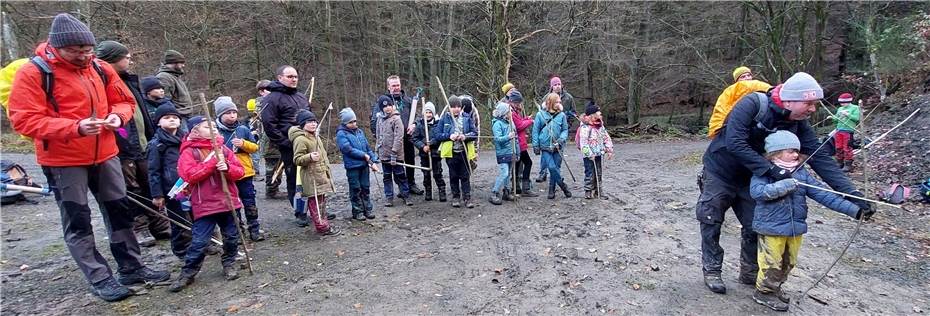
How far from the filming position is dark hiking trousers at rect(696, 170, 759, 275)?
418cm

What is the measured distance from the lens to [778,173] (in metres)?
3.70

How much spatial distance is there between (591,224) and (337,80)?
16517 mm

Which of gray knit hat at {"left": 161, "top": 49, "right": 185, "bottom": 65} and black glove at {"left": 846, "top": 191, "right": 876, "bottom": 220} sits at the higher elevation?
gray knit hat at {"left": 161, "top": 49, "right": 185, "bottom": 65}

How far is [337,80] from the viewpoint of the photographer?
20625 millimetres

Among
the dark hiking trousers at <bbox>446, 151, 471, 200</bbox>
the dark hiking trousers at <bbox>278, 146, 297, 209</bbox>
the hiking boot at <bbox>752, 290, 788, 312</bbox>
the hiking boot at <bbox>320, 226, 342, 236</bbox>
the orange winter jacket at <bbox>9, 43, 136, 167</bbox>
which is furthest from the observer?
the dark hiking trousers at <bbox>446, 151, 471, 200</bbox>

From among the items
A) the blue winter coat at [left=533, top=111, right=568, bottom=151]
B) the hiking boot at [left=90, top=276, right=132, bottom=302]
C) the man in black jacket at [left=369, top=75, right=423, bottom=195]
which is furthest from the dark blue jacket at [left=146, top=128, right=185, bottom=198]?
the blue winter coat at [left=533, top=111, right=568, bottom=151]

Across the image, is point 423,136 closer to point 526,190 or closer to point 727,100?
point 526,190

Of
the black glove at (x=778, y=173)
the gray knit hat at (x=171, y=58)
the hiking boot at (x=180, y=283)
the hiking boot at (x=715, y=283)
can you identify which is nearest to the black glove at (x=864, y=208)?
the black glove at (x=778, y=173)

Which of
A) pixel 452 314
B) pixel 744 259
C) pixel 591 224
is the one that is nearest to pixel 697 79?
pixel 591 224

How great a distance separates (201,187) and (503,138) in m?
4.16

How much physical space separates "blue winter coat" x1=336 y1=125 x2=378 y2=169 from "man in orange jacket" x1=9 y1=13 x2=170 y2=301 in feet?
8.31

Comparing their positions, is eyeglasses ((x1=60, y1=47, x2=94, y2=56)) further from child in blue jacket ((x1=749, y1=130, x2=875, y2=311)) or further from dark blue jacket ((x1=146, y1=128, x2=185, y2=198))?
child in blue jacket ((x1=749, y1=130, x2=875, y2=311))

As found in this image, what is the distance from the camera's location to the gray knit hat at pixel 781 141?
372 cm

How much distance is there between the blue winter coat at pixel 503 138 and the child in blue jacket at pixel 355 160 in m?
1.90
